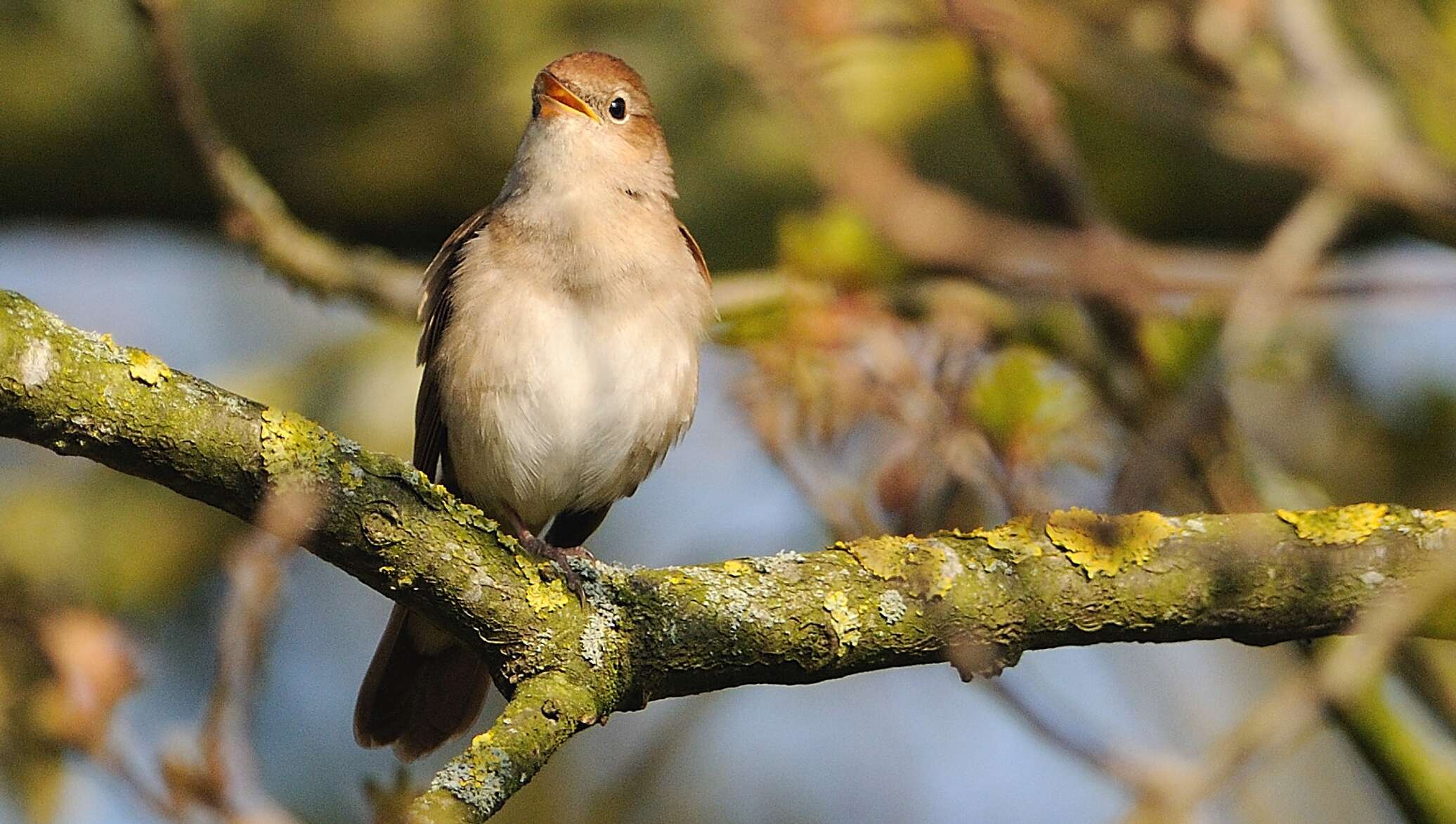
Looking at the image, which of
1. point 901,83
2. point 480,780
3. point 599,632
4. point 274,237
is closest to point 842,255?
point 599,632

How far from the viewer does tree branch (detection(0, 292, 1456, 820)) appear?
9.75 ft

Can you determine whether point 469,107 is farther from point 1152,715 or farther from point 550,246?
point 1152,715

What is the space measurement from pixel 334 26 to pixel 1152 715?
13.3ft

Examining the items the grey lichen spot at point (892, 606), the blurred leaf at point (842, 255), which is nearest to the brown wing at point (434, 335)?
the blurred leaf at point (842, 255)

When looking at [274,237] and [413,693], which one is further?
[274,237]

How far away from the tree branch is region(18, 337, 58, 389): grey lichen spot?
0.19m

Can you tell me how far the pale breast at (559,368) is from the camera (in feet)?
15.2

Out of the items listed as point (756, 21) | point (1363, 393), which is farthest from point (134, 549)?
point (1363, 393)

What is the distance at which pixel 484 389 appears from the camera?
184 inches

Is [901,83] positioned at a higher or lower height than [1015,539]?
higher

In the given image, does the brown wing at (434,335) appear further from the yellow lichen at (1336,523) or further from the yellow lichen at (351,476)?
the yellow lichen at (1336,523)

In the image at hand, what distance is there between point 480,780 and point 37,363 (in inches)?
39.9

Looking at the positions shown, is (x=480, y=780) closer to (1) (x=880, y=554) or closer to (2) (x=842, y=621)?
(2) (x=842, y=621)

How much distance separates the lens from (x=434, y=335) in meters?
4.97
